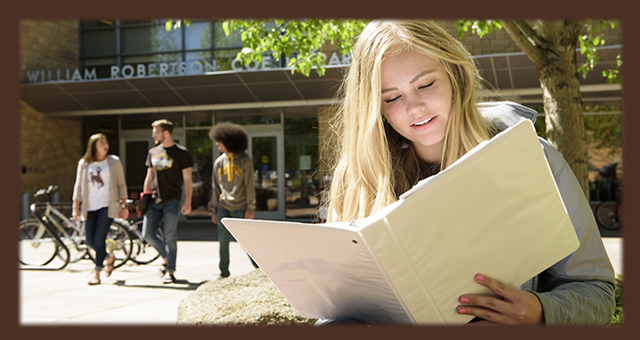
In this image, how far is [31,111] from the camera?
14516mm

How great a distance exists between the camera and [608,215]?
36.0 ft

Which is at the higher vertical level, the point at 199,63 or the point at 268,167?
the point at 199,63

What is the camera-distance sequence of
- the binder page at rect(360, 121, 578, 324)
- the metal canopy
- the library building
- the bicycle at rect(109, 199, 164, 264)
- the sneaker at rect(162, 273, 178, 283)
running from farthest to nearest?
the library building < the metal canopy < the bicycle at rect(109, 199, 164, 264) < the sneaker at rect(162, 273, 178, 283) < the binder page at rect(360, 121, 578, 324)

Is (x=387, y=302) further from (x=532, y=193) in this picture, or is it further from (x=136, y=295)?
(x=136, y=295)

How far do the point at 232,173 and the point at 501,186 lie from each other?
17.6 feet

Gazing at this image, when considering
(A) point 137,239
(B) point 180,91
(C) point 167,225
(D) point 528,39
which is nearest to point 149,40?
(B) point 180,91

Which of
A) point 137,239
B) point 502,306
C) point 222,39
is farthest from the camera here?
point 222,39

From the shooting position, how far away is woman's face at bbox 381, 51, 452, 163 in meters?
1.72

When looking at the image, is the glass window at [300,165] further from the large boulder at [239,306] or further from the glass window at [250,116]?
the large boulder at [239,306]

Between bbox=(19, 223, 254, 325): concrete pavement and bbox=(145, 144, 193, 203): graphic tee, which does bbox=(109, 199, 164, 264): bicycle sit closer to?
bbox=(19, 223, 254, 325): concrete pavement

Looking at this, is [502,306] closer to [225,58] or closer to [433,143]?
[433,143]

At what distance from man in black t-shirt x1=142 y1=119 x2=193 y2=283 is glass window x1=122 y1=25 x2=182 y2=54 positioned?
29.1ft

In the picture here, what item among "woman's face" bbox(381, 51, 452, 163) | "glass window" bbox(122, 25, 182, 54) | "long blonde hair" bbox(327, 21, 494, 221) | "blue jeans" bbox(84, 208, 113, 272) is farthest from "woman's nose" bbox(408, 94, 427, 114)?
"glass window" bbox(122, 25, 182, 54)

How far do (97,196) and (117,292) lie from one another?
1209mm
